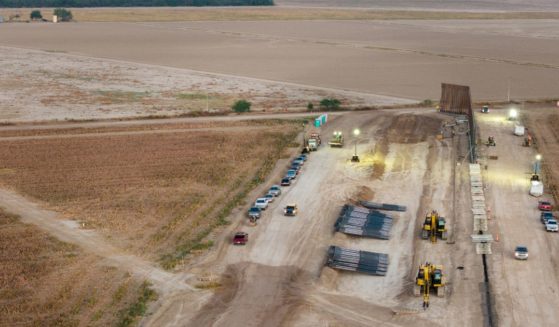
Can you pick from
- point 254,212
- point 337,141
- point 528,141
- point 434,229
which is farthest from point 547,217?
point 337,141

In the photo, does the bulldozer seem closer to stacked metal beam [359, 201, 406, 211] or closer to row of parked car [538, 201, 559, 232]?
row of parked car [538, 201, 559, 232]

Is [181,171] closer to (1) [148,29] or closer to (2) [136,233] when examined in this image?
(2) [136,233]

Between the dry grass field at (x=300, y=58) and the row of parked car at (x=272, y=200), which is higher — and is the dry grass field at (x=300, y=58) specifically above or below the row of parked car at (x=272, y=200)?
above

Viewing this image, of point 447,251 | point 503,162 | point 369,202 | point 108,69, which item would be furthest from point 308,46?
point 447,251

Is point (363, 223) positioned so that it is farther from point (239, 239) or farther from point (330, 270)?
point (239, 239)

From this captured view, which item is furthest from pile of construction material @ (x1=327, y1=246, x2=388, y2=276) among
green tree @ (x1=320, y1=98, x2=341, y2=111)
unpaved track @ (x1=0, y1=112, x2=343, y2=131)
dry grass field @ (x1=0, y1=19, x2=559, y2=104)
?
dry grass field @ (x1=0, y1=19, x2=559, y2=104)

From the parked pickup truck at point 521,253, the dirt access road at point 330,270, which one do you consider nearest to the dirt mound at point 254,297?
the dirt access road at point 330,270

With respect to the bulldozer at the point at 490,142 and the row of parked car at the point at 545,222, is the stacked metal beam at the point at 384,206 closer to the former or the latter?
the row of parked car at the point at 545,222
